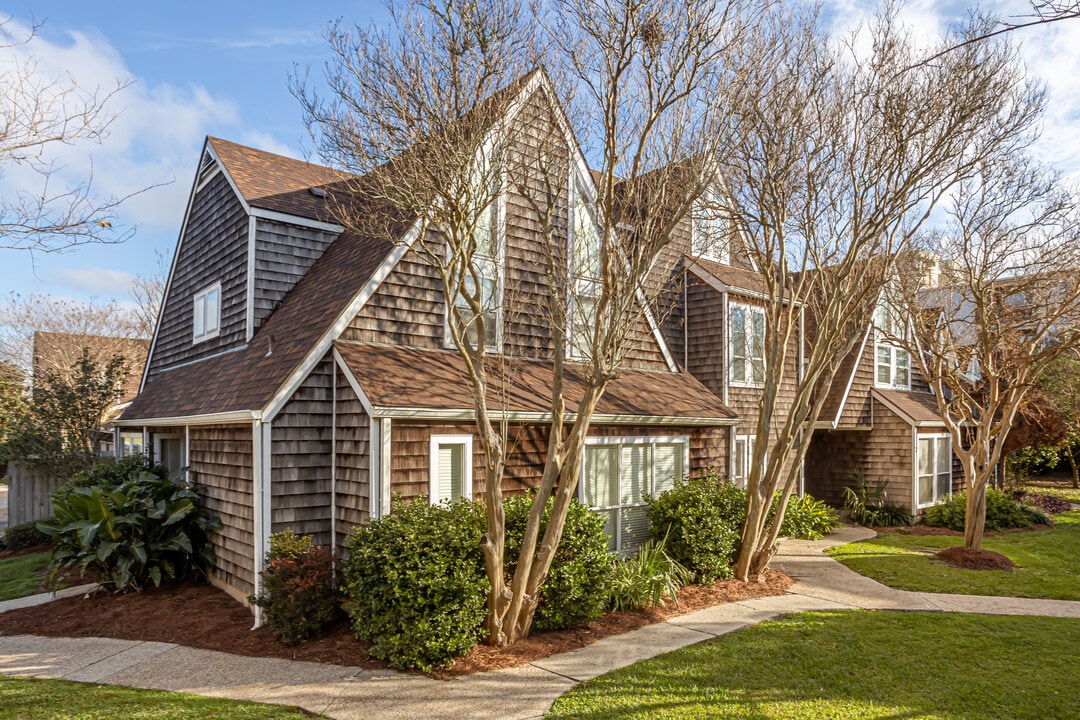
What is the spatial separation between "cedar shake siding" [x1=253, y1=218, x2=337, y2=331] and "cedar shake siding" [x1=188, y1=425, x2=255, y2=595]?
237 centimetres

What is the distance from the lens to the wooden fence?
676 inches

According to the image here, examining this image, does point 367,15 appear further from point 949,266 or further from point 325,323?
point 949,266

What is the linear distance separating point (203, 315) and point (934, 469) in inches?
739

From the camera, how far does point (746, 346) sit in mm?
16281

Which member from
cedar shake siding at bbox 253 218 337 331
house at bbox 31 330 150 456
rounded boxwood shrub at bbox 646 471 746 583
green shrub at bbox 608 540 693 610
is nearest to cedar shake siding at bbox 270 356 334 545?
cedar shake siding at bbox 253 218 337 331

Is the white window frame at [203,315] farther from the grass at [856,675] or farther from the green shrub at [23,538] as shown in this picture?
the grass at [856,675]

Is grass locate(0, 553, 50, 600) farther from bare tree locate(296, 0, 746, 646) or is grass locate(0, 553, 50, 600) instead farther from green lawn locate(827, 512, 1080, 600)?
green lawn locate(827, 512, 1080, 600)

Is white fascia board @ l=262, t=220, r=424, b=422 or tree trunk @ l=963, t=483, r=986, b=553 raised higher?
white fascia board @ l=262, t=220, r=424, b=422

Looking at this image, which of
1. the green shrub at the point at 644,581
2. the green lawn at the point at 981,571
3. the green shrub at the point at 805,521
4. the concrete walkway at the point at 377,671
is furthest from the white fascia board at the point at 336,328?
the green shrub at the point at 805,521

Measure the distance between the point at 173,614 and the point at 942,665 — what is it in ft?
31.0

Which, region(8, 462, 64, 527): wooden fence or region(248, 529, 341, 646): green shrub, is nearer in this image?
region(248, 529, 341, 646): green shrub

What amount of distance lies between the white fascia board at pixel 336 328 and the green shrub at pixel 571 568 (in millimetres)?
A: 3202

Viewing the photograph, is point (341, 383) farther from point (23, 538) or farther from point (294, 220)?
point (23, 538)

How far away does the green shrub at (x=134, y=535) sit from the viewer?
392 inches
